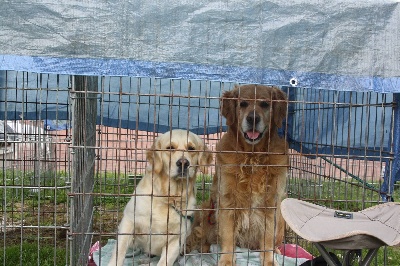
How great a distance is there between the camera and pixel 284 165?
3576 mm

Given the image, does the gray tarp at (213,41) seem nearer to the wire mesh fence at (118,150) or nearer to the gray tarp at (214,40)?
the gray tarp at (214,40)

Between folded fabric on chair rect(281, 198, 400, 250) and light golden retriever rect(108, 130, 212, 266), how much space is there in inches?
32.7

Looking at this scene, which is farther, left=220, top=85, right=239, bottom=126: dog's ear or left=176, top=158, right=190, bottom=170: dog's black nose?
left=220, top=85, right=239, bottom=126: dog's ear

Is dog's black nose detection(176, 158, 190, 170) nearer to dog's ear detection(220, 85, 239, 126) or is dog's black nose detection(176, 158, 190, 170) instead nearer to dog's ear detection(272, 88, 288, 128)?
dog's ear detection(220, 85, 239, 126)

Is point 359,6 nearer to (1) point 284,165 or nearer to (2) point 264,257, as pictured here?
(1) point 284,165

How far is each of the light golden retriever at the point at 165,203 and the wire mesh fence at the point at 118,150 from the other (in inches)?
7.5

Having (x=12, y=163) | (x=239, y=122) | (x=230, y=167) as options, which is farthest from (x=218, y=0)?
(x=12, y=163)

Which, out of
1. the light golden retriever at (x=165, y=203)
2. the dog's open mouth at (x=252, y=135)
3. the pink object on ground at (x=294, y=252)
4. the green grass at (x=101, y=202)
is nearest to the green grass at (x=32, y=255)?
the green grass at (x=101, y=202)

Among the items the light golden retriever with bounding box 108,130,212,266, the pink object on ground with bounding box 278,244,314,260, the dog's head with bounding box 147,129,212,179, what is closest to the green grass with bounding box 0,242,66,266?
the light golden retriever with bounding box 108,130,212,266

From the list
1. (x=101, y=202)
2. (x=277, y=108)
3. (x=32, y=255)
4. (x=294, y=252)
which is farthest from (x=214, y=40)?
(x=32, y=255)

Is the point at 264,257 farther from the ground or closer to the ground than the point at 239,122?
closer to the ground

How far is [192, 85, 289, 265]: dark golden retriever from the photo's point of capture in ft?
12.4

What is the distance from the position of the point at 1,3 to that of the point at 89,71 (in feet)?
1.95

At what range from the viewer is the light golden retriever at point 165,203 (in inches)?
143
